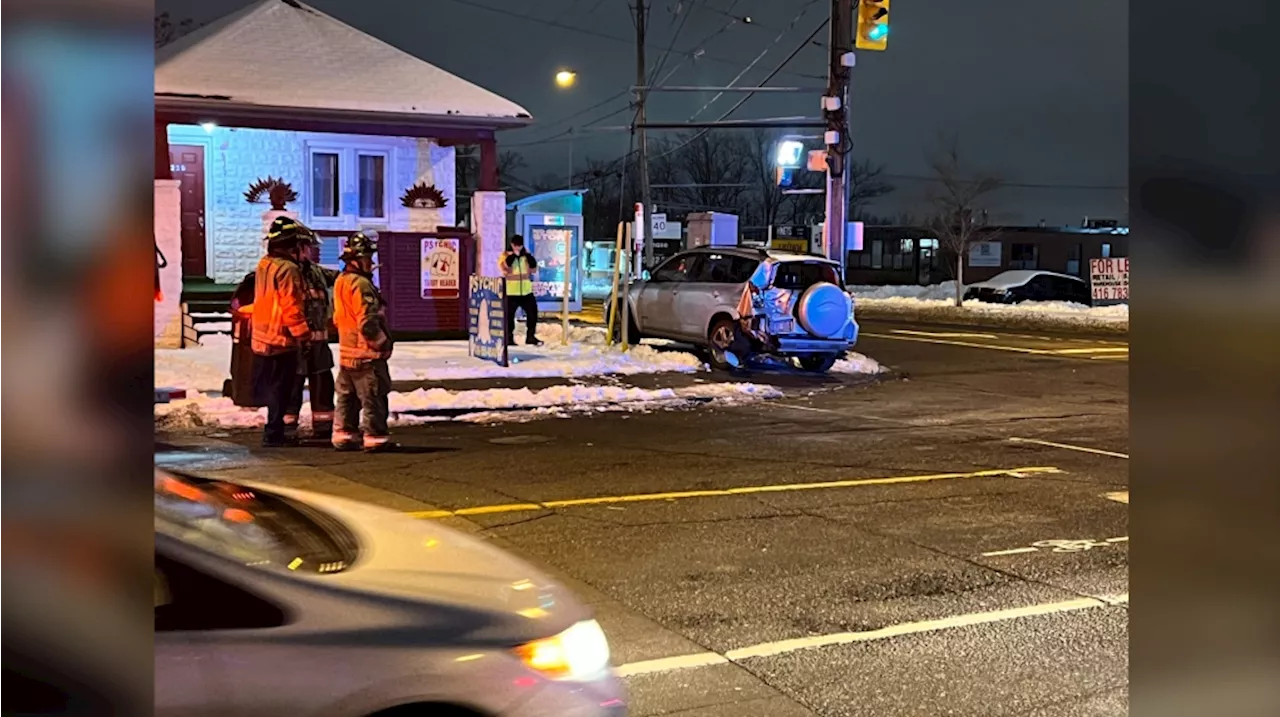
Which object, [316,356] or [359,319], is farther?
[316,356]

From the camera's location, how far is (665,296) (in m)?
19.7

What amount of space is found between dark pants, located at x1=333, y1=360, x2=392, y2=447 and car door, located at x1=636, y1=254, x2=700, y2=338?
9.32 m

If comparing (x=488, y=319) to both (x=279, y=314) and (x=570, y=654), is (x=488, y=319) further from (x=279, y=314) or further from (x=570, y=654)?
(x=570, y=654)

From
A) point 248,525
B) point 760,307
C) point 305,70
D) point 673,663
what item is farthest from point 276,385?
point 305,70

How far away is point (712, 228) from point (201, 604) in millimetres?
24067

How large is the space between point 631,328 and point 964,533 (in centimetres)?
1359

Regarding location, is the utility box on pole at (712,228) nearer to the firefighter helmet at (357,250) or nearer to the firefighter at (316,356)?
the firefighter at (316,356)

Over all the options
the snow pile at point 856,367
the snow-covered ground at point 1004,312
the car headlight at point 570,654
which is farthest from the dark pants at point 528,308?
the car headlight at point 570,654

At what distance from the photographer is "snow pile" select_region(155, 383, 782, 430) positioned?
12211mm

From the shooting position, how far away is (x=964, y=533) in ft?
25.5

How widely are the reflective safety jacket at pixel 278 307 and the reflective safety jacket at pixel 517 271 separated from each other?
9311mm
